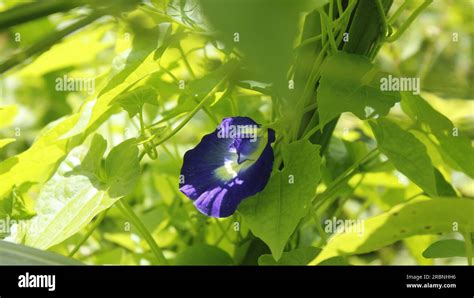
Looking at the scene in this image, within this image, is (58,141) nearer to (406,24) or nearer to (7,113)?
(7,113)

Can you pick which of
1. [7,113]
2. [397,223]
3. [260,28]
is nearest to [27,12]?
[260,28]

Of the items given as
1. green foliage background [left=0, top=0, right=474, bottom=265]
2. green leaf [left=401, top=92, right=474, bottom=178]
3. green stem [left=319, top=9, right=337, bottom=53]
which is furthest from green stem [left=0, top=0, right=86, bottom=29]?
green leaf [left=401, top=92, right=474, bottom=178]

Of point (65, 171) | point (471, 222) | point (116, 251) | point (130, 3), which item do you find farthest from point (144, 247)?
point (130, 3)

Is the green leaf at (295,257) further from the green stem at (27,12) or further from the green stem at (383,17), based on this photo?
the green stem at (27,12)

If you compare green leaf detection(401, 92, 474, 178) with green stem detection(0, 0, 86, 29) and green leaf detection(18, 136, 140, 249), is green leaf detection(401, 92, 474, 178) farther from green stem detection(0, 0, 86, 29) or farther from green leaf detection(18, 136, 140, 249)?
green stem detection(0, 0, 86, 29)

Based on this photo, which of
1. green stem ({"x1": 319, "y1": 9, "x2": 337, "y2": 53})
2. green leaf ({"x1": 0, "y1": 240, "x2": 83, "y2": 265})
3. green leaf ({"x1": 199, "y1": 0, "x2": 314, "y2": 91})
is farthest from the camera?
green stem ({"x1": 319, "y1": 9, "x2": 337, "y2": 53})
